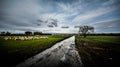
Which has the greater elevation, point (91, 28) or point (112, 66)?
point (91, 28)

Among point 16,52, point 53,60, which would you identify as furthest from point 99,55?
point 16,52

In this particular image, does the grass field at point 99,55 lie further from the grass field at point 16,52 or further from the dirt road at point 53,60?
the grass field at point 16,52

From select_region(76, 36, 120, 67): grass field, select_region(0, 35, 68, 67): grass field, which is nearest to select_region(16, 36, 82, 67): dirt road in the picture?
select_region(76, 36, 120, 67): grass field

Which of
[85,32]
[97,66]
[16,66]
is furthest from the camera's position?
[85,32]

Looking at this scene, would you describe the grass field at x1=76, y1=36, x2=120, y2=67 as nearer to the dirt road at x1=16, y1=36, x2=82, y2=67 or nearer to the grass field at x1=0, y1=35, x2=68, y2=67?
the dirt road at x1=16, y1=36, x2=82, y2=67

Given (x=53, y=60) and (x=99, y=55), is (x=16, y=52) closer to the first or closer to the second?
(x=53, y=60)

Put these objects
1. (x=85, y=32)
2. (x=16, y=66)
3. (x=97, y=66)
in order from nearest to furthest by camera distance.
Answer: (x=16, y=66) → (x=97, y=66) → (x=85, y=32)

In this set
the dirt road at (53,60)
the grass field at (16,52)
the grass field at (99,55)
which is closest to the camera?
the dirt road at (53,60)

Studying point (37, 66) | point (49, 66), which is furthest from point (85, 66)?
point (37, 66)

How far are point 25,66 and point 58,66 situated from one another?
2499mm

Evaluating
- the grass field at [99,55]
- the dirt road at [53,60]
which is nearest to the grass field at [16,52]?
the dirt road at [53,60]

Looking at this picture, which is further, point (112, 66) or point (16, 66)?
point (112, 66)

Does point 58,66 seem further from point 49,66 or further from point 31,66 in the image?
point 31,66

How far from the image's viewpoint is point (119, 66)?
669 centimetres
